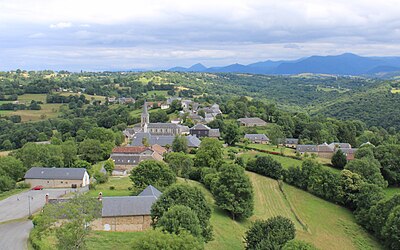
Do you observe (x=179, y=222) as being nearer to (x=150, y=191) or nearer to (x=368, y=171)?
(x=150, y=191)

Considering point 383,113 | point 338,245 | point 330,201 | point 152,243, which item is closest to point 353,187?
point 330,201

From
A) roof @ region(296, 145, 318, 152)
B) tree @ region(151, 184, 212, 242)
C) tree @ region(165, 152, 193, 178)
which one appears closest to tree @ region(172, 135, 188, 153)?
tree @ region(165, 152, 193, 178)

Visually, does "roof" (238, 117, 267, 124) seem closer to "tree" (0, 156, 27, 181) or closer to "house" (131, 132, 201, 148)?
"house" (131, 132, 201, 148)

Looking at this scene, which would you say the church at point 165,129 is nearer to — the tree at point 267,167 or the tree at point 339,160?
the tree at point 267,167

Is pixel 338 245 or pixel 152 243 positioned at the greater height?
pixel 152 243

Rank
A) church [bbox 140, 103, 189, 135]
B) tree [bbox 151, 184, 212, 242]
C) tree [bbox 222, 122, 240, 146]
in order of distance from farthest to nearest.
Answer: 1. church [bbox 140, 103, 189, 135]
2. tree [bbox 222, 122, 240, 146]
3. tree [bbox 151, 184, 212, 242]

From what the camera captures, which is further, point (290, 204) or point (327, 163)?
point (327, 163)

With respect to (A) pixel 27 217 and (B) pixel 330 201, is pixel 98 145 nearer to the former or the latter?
(A) pixel 27 217
